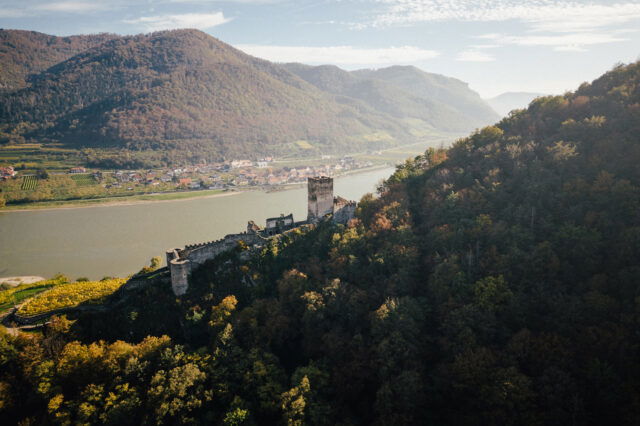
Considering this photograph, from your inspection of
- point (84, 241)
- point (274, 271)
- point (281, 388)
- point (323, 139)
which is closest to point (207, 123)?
point (323, 139)

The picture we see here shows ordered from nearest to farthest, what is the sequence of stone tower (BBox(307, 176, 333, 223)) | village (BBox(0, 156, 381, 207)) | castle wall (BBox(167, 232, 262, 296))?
castle wall (BBox(167, 232, 262, 296))
stone tower (BBox(307, 176, 333, 223))
village (BBox(0, 156, 381, 207))

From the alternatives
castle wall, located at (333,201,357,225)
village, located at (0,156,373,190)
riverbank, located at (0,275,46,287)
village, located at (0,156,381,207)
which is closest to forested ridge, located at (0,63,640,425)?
castle wall, located at (333,201,357,225)

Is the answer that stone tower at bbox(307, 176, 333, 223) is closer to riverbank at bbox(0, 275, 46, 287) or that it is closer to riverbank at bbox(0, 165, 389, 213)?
riverbank at bbox(0, 275, 46, 287)

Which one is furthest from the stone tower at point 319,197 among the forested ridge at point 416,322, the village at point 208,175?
the village at point 208,175

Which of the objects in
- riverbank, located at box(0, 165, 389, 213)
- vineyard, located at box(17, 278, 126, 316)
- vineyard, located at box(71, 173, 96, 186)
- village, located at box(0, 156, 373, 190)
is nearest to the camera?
vineyard, located at box(17, 278, 126, 316)

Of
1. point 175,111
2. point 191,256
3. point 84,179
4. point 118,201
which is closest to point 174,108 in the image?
point 175,111

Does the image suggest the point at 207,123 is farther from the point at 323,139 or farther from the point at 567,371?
the point at 567,371
